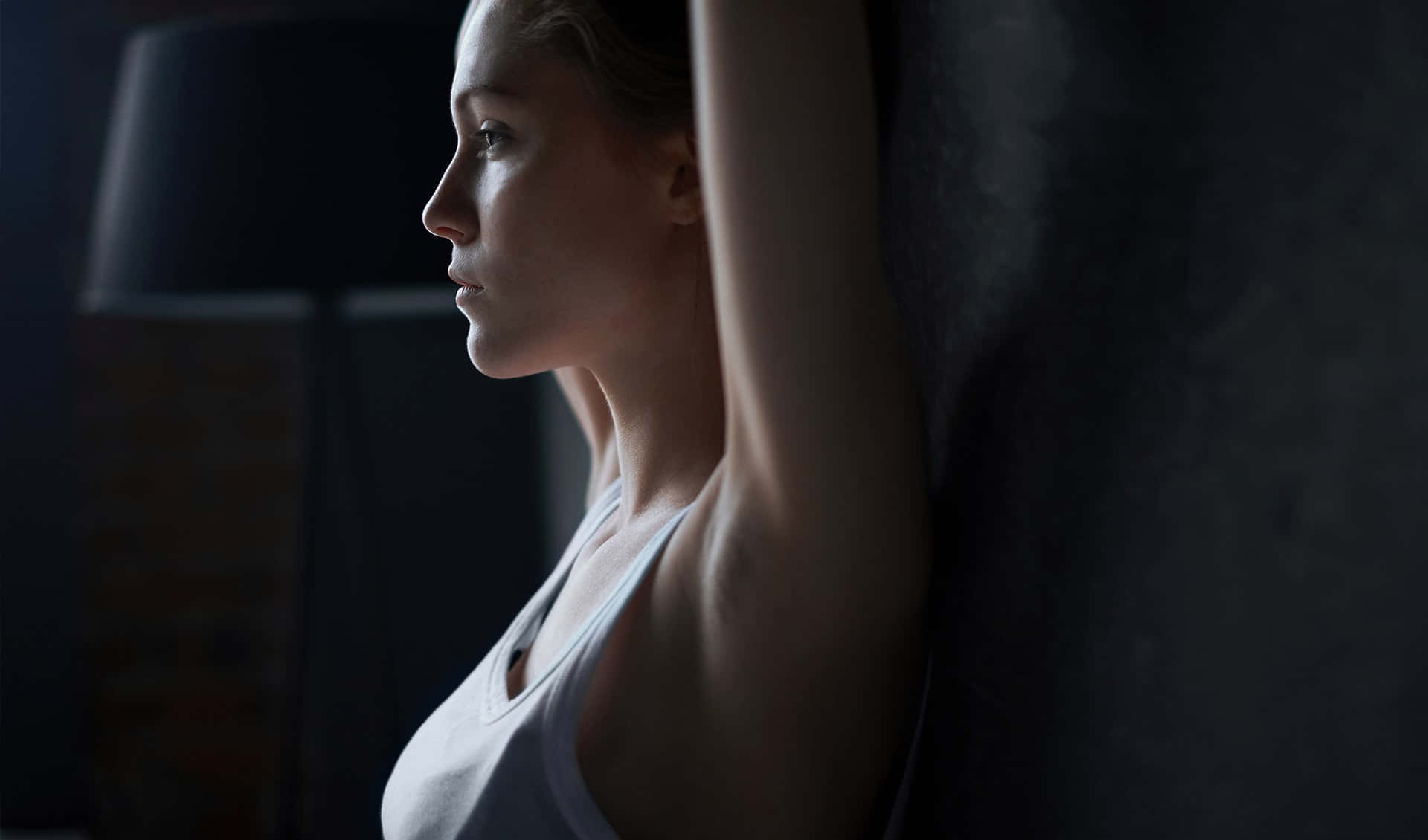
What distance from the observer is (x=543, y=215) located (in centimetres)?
68

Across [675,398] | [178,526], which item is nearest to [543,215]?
[675,398]

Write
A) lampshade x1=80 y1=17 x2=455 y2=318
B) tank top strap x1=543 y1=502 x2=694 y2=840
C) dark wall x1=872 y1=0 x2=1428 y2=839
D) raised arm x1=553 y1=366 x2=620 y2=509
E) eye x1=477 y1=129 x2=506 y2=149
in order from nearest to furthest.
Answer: dark wall x1=872 y1=0 x2=1428 y2=839, tank top strap x1=543 y1=502 x2=694 y2=840, eye x1=477 y1=129 x2=506 y2=149, raised arm x1=553 y1=366 x2=620 y2=509, lampshade x1=80 y1=17 x2=455 y2=318

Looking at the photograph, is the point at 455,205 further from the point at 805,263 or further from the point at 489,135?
the point at 805,263

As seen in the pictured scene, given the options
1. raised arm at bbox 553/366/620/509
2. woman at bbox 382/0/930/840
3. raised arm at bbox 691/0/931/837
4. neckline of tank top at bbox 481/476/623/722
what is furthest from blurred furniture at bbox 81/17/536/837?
raised arm at bbox 691/0/931/837

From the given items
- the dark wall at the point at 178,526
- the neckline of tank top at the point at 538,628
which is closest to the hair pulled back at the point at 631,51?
the neckline of tank top at the point at 538,628

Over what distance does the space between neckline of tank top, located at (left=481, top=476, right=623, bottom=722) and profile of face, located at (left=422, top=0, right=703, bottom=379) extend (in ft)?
0.52

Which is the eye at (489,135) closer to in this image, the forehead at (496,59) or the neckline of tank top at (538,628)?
the forehead at (496,59)

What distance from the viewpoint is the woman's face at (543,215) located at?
677mm

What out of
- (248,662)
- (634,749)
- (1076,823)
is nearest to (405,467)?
(248,662)

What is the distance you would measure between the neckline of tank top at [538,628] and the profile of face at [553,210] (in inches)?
6.3

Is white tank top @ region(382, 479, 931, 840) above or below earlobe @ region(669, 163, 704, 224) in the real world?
below

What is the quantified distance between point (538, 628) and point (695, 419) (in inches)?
6.9

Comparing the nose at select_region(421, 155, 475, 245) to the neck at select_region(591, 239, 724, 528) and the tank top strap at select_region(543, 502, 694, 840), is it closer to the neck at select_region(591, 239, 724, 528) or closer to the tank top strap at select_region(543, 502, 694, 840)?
the neck at select_region(591, 239, 724, 528)

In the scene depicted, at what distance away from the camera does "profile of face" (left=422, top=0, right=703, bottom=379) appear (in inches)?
26.7
